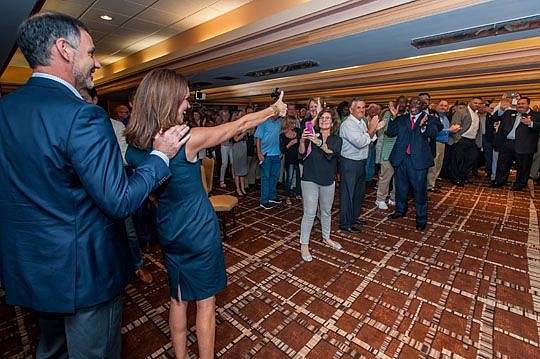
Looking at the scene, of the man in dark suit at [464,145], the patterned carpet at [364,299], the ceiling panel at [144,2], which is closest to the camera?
the patterned carpet at [364,299]

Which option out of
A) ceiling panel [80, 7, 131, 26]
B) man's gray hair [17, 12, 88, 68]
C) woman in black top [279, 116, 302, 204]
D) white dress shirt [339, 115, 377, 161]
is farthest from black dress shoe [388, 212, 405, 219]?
ceiling panel [80, 7, 131, 26]

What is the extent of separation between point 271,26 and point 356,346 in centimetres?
373

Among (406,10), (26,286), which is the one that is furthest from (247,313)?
(406,10)

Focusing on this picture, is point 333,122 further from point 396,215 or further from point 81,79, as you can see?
point 81,79

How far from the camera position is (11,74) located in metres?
8.00

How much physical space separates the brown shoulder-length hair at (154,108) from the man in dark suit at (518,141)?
22.4 feet

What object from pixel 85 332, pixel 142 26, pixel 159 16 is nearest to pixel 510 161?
pixel 159 16

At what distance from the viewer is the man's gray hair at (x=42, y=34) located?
0.84 m

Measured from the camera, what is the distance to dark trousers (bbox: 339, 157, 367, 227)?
326 centimetres

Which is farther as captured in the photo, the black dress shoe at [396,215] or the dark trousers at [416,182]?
the black dress shoe at [396,215]

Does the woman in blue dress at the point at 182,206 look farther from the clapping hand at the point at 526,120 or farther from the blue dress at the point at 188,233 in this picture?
the clapping hand at the point at 526,120

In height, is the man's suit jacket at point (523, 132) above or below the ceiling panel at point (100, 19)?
below

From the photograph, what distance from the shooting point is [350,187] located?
10.8 feet

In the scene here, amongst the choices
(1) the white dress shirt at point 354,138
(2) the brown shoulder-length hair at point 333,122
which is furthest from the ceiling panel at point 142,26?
(1) the white dress shirt at point 354,138
